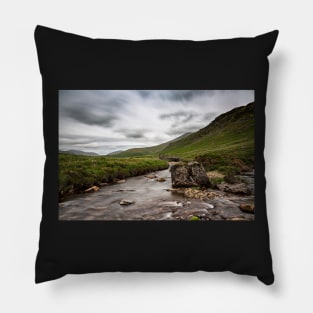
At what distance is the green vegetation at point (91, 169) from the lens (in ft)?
4.08

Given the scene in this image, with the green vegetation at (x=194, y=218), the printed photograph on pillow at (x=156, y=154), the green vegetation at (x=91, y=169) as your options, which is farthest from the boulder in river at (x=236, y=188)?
the green vegetation at (x=91, y=169)

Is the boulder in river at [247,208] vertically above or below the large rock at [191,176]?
below

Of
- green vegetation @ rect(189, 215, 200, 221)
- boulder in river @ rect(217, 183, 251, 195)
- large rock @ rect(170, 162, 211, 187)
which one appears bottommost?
green vegetation @ rect(189, 215, 200, 221)

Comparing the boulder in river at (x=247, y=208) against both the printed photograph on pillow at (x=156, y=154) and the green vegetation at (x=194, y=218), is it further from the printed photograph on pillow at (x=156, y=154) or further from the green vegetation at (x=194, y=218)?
the green vegetation at (x=194, y=218)

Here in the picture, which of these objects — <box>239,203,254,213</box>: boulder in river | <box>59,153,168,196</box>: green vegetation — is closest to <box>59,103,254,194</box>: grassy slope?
<box>59,153,168,196</box>: green vegetation

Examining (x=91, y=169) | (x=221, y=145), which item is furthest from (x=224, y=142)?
(x=91, y=169)

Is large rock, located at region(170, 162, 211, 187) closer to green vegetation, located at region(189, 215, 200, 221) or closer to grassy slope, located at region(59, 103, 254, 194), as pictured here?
grassy slope, located at region(59, 103, 254, 194)

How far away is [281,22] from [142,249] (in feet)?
4.35

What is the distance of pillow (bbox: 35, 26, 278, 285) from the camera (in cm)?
122

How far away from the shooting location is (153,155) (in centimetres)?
128

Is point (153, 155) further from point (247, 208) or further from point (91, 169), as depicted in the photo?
point (247, 208)

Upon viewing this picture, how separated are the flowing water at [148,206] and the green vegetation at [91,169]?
42mm

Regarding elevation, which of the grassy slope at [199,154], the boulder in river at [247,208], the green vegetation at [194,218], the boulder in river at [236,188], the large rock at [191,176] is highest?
the grassy slope at [199,154]

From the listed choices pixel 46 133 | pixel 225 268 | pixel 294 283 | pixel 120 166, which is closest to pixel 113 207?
pixel 120 166
